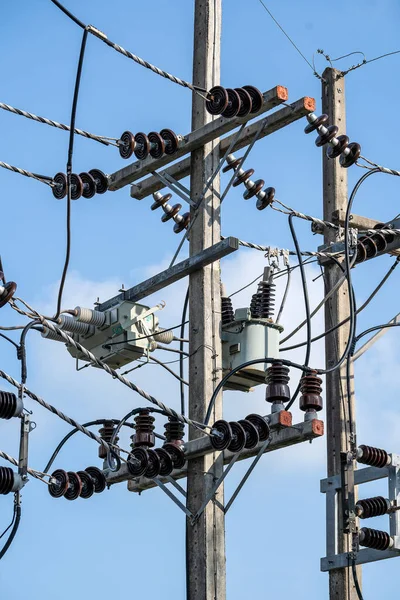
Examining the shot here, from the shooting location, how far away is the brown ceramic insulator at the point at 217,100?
1377 centimetres

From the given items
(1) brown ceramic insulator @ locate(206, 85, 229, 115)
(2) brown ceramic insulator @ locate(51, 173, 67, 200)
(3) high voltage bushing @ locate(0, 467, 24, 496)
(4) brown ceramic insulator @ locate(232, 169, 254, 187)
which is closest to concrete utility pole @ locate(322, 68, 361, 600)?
(4) brown ceramic insulator @ locate(232, 169, 254, 187)

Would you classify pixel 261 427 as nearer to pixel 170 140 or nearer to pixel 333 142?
pixel 170 140

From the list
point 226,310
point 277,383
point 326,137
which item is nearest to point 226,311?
point 226,310

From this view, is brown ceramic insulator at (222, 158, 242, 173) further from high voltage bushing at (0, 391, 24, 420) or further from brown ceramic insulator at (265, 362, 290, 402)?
high voltage bushing at (0, 391, 24, 420)

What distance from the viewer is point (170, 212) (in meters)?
15.3

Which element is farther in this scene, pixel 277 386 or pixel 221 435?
pixel 277 386

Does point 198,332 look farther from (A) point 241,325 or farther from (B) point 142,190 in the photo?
(B) point 142,190

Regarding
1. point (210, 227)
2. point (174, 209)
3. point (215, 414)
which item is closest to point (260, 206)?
point (174, 209)

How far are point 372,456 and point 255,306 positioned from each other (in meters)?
1.68

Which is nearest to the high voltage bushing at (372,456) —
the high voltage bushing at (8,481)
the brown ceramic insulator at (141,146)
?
the brown ceramic insulator at (141,146)

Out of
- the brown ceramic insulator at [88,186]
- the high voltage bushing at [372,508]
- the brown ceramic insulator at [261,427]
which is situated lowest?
the brown ceramic insulator at [261,427]

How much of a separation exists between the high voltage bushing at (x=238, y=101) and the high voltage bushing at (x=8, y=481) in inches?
145

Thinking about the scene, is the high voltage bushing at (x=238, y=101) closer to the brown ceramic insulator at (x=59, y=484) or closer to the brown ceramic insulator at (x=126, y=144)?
the brown ceramic insulator at (x=126, y=144)

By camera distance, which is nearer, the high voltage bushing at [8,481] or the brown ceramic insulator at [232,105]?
the high voltage bushing at [8,481]
